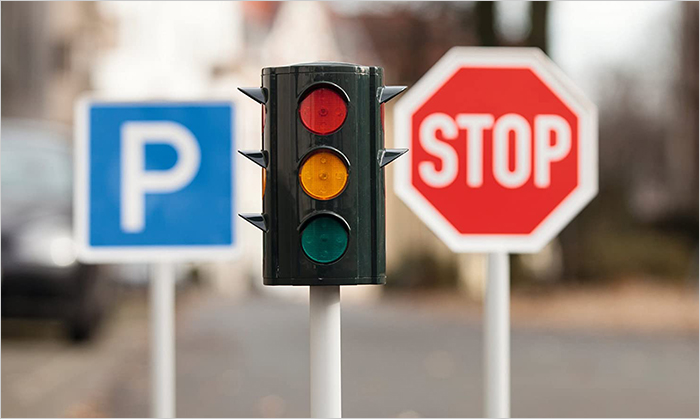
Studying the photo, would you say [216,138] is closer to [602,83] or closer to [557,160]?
[557,160]

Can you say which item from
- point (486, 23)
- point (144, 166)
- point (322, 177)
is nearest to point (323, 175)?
point (322, 177)

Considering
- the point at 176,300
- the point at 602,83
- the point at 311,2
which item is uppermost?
the point at 311,2

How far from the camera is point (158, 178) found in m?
4.91

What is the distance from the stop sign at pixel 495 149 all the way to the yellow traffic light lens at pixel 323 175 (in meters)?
0.84

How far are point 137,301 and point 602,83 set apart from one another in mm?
10731

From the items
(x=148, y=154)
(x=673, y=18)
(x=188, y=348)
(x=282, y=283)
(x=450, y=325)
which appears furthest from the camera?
(x=673, y=18)

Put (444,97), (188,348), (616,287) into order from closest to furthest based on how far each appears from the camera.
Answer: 1. (444,97)
2. (188,348)
3. (616,287)

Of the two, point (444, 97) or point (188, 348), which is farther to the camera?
point (188, 348)

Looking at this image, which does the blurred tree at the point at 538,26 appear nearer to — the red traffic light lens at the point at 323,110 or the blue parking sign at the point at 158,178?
the blue parking sign at the point at 158,178

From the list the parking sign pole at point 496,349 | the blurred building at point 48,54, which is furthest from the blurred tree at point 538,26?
the parking sign pole at point 496,349

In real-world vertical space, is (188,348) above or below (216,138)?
below

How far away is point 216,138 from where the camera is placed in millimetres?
4934

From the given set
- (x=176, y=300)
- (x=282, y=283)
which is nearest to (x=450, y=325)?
(x=176, y=300)

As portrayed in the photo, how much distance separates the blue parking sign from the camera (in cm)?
490
